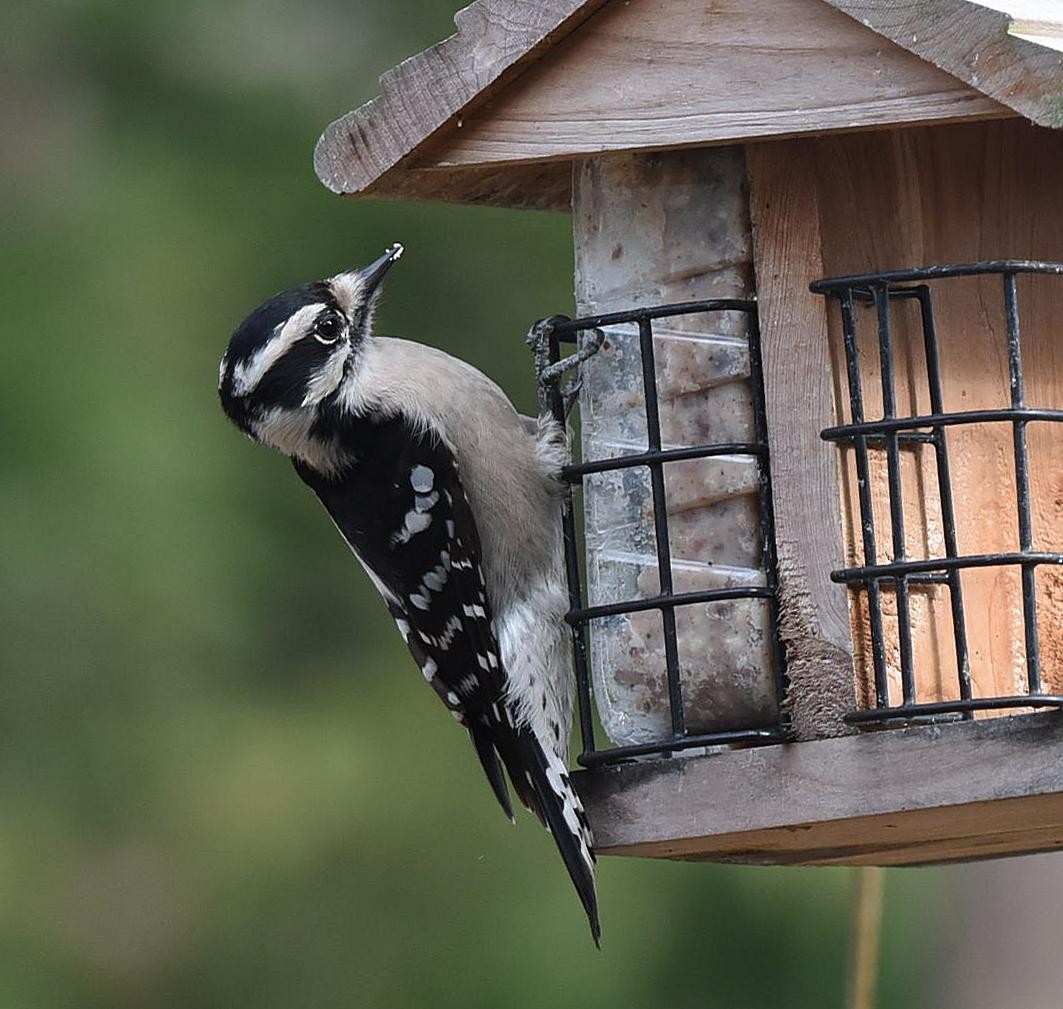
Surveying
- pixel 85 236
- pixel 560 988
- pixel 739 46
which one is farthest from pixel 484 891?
pixel 739 46

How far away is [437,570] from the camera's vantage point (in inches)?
208

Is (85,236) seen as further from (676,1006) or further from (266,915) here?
(676,1006)

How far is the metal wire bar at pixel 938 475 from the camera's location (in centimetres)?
415

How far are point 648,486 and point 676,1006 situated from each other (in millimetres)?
4326

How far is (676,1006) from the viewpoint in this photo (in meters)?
8.55

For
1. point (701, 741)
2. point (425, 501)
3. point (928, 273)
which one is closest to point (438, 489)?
point (425, 501)

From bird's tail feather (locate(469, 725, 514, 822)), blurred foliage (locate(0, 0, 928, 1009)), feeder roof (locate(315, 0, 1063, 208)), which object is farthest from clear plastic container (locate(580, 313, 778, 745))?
blurred foliage (locate(0, 0, 928, 1009))

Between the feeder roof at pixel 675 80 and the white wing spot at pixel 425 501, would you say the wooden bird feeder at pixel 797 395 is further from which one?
the white wing spot at pixel 425 501

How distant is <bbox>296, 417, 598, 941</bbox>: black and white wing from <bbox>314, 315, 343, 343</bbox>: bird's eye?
0.68ft

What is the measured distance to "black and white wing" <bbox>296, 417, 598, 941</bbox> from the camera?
17.0 feet

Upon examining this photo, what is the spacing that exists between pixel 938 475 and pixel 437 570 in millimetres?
1359

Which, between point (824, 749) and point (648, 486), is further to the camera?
point (648, 486)

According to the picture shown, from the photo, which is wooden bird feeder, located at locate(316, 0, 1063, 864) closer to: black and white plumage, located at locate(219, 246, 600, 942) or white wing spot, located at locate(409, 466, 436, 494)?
black and white plumage, located at locate(219, 246, 600, 942)

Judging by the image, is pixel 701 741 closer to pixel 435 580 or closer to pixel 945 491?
pixel 945 491
